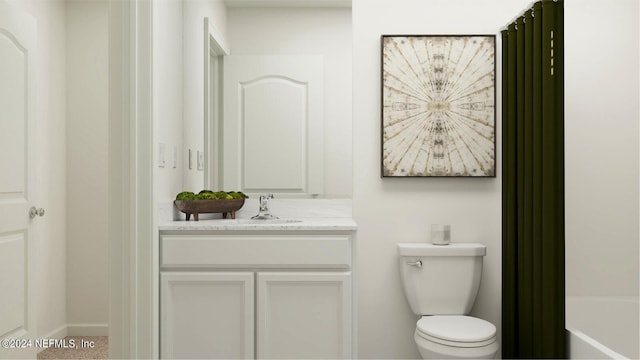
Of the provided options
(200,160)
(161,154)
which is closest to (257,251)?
(161,154)

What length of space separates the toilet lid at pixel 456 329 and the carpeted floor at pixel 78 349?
1.97 metres

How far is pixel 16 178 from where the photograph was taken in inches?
102

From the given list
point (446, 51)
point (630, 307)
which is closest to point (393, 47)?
point (446, 51)

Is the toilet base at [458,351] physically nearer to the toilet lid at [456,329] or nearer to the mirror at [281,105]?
the toilet lid at [456,329]

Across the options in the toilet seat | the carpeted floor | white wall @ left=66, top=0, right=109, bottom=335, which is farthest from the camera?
white wall @ left=66, top=0, right=109, bottom=335

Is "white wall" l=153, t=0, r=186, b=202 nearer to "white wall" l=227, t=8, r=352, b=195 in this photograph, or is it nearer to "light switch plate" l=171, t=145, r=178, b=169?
"light switch plate" l=171, t=145, r=178, b=169

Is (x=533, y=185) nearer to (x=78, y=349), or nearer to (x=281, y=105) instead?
(x=281, y=105)

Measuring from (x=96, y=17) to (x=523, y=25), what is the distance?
2.67 metres

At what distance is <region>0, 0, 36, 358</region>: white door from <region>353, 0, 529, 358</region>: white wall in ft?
5.69

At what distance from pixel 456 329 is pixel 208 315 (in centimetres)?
111

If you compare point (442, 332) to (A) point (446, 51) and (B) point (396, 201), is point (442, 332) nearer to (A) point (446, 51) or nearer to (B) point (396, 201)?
(B) point (396, 201)

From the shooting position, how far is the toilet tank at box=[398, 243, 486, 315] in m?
2.59

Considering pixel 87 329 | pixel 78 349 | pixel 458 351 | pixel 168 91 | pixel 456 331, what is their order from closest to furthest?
pixel 458 351
pixel 456 331
pixel 168 91
pixel 78 349
pixel 87 329

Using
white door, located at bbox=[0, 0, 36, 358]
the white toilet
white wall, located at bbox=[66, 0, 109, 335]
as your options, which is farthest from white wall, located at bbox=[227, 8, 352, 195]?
white wall, located at bbox=[66, 0, 109, 335]
